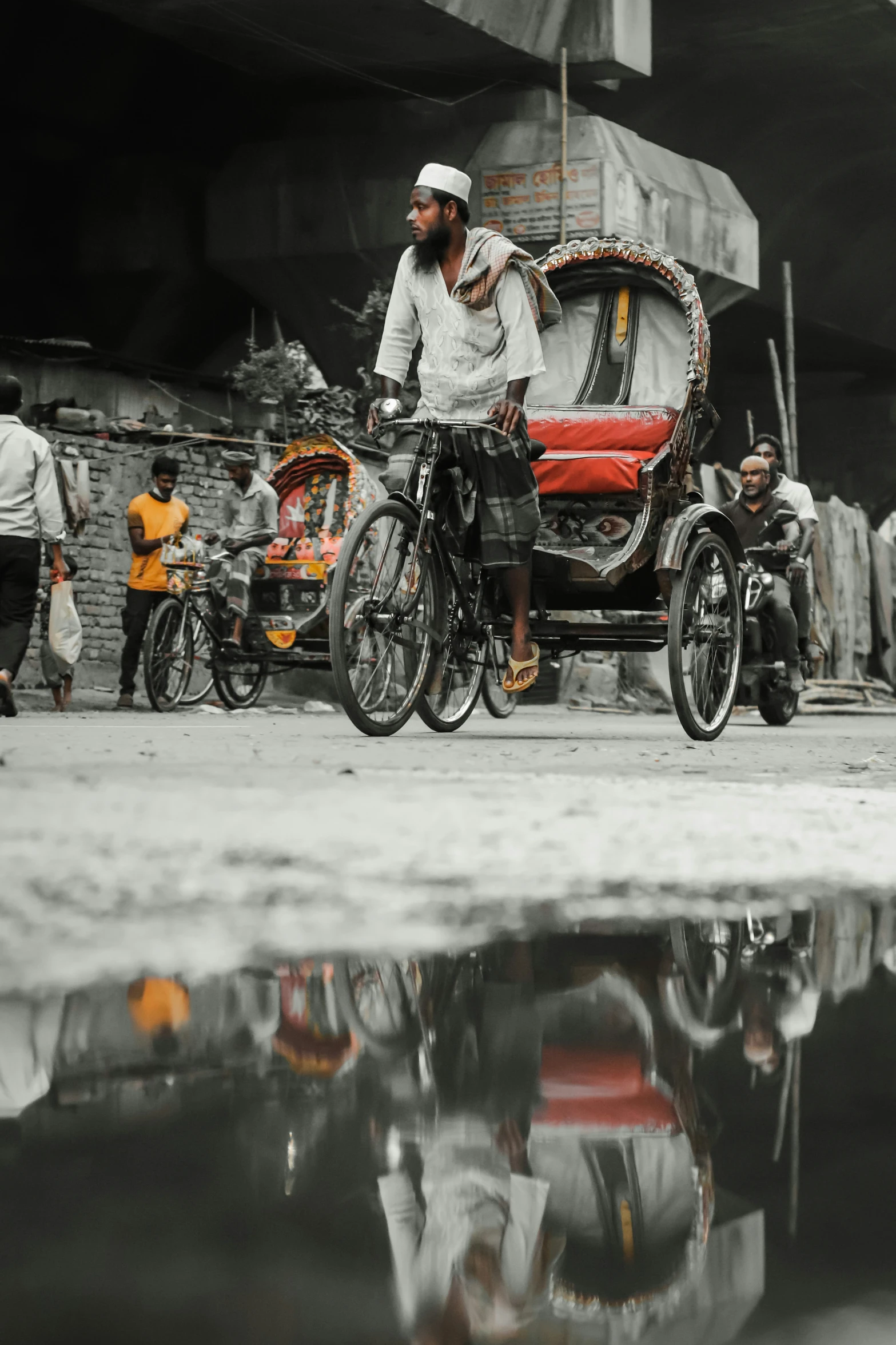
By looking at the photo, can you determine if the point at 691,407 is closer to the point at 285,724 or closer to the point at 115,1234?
the point at 285,724

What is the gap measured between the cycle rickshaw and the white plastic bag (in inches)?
113

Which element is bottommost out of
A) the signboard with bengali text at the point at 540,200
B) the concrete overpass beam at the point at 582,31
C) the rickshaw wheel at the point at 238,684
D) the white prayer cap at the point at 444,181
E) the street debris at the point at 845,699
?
the street debris at the point at 845,699

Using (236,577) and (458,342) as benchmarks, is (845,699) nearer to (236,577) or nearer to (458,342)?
(236,577)

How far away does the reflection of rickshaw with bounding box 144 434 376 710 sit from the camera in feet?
38.6

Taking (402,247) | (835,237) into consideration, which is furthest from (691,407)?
(835,237)

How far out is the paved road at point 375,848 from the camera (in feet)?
7.30

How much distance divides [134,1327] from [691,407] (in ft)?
23.1

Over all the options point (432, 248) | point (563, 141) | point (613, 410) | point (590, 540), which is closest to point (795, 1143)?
point (432, 248)

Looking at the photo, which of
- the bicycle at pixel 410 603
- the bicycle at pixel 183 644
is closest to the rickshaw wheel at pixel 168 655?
the bicycle at pixel 183 644

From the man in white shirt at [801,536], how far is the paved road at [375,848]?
18.9 ft

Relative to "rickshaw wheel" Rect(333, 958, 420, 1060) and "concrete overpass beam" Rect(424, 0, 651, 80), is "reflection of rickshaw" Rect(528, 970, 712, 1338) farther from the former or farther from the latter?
"concrete overpass beam" Rect(424, 0, 651, 80)

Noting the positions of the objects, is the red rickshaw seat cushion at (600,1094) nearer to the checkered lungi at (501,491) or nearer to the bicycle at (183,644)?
the checkered lungi at (501,491)

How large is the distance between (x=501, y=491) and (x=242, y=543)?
5.40m

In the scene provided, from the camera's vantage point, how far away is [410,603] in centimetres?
654
